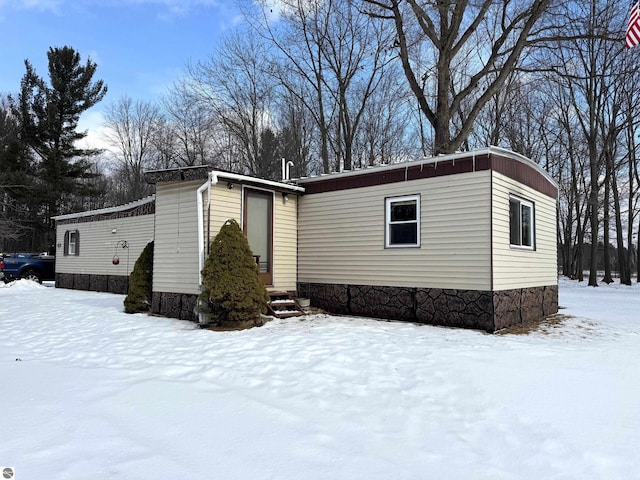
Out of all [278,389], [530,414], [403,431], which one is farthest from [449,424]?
[278,389]

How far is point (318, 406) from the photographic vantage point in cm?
358

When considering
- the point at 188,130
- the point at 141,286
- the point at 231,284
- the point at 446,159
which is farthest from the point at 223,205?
the point at 188,130

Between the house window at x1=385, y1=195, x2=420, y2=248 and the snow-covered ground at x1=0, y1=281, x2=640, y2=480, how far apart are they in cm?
218

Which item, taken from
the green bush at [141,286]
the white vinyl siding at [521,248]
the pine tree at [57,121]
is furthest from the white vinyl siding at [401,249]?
the pine tree at [57,121]

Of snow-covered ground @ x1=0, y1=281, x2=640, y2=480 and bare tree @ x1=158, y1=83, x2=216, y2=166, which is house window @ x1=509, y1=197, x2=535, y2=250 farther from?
bare tree @ x1=158, y1=83, x2=216, y2=166

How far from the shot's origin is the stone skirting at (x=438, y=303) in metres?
7.23

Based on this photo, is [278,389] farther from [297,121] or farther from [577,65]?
[577,65]

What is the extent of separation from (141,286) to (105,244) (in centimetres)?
609

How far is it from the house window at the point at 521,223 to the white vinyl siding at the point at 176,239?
5827mm

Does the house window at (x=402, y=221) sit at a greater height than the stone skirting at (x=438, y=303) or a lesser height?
greater

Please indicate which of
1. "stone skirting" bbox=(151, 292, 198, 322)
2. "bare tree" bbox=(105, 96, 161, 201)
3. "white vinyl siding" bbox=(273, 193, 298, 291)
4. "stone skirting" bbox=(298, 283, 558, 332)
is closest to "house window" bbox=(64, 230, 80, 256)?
"stone skirting" bbox=(151, 292, 198, 322)

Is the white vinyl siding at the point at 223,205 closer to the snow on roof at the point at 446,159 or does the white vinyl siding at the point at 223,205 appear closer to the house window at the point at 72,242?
the snow on roof at the point at 446,159

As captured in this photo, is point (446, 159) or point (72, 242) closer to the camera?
point (446, 159)

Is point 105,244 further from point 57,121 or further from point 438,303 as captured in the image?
point 57,121
